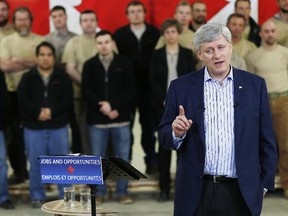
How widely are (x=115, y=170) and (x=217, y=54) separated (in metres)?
0.95

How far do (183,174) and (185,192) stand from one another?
0.31 ft

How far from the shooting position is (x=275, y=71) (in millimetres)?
7922

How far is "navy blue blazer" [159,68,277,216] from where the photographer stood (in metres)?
3.77

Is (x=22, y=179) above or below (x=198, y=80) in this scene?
below

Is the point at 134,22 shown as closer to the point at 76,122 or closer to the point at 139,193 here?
the point at 76,122

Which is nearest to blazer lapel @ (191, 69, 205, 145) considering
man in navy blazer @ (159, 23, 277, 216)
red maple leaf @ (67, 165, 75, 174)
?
man in navy blazer @ (159, 23, 277, 216)

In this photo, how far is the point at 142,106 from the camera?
8.35 metres

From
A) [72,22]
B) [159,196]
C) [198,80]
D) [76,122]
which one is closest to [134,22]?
[72,22]

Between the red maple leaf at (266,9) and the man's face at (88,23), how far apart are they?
6.23 ft

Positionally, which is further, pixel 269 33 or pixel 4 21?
pixel 4 21

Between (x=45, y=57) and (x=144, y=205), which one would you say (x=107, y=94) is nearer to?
(x=45, y=57)

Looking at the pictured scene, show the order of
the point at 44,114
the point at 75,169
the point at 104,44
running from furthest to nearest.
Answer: the point at 104,44, the point at 44,114, the point at 75,169

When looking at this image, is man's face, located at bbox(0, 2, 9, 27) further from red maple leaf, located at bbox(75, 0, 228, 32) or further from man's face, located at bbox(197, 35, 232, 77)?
man's face, located at bbox(197, 35, 232, 77)

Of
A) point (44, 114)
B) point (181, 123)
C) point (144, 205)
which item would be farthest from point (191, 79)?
point (144, 205)
